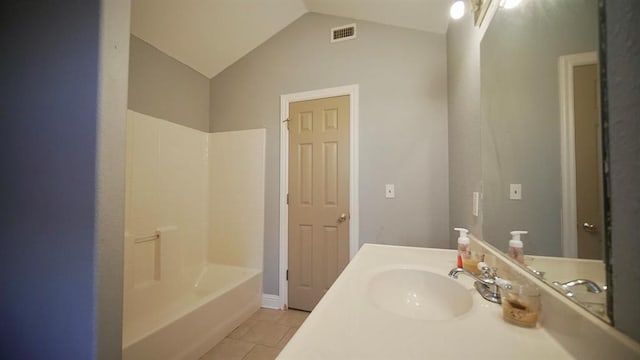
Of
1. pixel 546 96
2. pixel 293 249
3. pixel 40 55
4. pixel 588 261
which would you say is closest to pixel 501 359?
pixel 588 261

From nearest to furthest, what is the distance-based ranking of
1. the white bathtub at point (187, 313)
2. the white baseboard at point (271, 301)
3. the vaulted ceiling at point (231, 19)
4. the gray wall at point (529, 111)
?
the gray wall at point (529, 111) → the white bathtub at point (187, 313) → the vaulted ceiling at point (231, 19) → the white baseboard at point (271, 301)

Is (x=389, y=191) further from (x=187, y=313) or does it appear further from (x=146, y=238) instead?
(x=146, y=238)

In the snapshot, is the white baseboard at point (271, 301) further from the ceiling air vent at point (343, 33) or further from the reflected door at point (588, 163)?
the ceiling air vent at point (343, 33)

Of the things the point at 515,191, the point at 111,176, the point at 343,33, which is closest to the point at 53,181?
the point at 111,176

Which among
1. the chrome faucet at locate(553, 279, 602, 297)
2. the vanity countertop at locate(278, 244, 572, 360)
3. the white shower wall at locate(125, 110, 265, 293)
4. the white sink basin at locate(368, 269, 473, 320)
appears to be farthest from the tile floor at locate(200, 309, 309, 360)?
the chrome faucet at locate(553, 279, 602, 297)

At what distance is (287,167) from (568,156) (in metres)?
1.97

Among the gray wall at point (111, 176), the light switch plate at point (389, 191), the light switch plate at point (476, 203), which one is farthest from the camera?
the light switch plate at point (389, 191)

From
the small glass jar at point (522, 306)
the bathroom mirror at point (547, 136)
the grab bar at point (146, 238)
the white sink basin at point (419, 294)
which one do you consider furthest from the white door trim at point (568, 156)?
the grab bar at point (146, 238)

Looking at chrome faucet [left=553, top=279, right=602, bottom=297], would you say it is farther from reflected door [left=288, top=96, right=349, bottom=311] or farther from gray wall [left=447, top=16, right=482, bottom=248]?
reflected door [left=288, top=96, right=349, bottom=311]

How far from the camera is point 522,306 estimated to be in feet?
1.81

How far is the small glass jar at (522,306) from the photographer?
1.76 feet

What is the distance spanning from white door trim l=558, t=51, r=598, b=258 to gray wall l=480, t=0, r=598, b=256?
0.02m

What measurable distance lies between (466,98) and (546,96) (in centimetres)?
Result: 78

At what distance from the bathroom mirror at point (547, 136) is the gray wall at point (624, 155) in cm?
5
